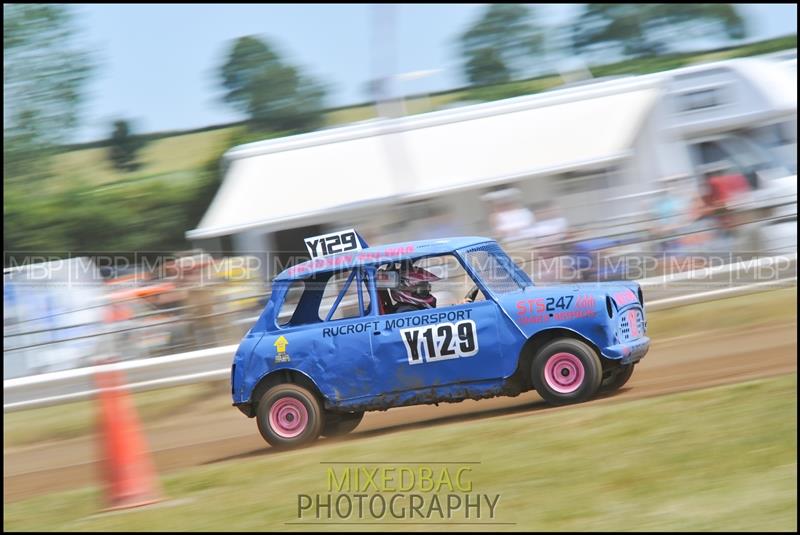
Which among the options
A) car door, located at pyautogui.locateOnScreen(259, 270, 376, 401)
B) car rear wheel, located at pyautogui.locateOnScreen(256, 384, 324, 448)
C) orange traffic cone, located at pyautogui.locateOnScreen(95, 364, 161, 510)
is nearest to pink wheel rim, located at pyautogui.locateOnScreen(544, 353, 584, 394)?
car door, located at pyautogui.locateOnScreen(259, 270, 376, 401)

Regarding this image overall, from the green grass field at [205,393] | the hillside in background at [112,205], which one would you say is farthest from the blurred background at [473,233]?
the hillside in background at [112,205]

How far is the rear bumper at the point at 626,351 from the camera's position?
7.23 metres

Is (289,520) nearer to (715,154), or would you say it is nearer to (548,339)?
(548,339)

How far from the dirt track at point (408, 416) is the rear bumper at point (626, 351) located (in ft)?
1.25

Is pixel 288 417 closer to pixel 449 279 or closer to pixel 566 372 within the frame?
pixel 449 279

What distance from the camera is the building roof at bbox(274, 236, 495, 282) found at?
24.9ft

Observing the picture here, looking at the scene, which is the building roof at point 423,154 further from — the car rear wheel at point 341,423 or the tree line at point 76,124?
the tree line at point 76,124

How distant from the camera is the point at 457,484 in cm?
592

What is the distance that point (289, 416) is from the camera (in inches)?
304

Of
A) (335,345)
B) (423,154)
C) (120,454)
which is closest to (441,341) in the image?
(335,345)

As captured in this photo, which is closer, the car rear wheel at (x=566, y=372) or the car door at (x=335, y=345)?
the car rear wheel at (x=566, y=372)

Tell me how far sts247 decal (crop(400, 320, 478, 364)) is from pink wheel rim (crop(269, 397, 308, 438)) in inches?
37.9

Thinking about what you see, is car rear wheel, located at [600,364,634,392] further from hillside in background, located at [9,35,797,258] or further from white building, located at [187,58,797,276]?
hillside in background, located at [9,35,797,258]

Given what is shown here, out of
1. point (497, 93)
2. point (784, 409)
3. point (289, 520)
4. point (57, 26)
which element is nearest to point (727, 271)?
point (784, 409)
